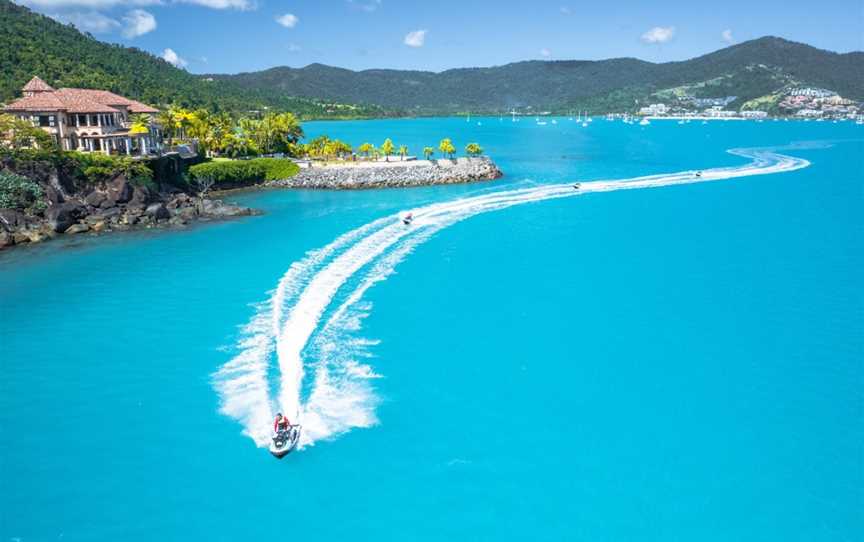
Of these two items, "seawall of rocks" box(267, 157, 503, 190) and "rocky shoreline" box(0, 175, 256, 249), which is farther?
"seawall of rocks" box(267, 157, 503, 190)

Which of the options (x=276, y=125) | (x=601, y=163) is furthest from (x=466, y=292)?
(x=601, y=163)

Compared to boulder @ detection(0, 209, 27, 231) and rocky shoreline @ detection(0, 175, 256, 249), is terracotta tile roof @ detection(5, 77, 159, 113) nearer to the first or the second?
rocky shoreline @ detection(0, 175, 256, 249)

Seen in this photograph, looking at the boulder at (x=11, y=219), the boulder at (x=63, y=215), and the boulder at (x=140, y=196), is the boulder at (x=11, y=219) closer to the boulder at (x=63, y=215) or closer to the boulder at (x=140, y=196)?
the boulder at (x=63, y=215)

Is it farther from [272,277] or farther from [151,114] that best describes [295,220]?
[151,114]

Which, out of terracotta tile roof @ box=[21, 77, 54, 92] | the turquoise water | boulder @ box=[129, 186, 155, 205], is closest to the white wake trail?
the turquoise water

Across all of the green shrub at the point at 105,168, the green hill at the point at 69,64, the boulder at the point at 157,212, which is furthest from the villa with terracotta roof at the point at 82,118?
the green hill at the point at 69,64

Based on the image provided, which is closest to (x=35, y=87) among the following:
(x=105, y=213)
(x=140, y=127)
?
(x=140, y=127)
